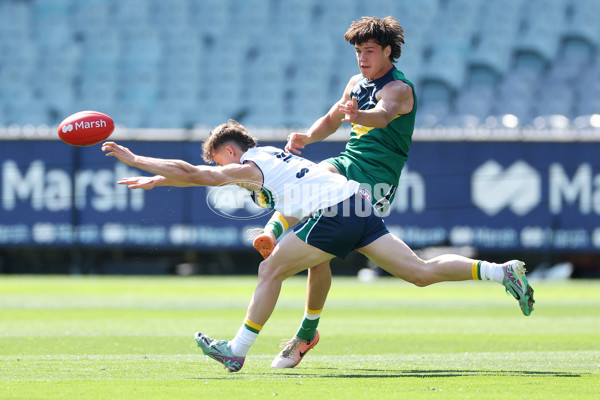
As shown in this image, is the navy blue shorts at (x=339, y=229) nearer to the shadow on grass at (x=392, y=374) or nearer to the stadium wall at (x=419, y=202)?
the shadow on grass at (x=392, y=374)

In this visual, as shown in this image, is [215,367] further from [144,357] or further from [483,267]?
[483,267]

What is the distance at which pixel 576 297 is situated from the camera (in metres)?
15.6

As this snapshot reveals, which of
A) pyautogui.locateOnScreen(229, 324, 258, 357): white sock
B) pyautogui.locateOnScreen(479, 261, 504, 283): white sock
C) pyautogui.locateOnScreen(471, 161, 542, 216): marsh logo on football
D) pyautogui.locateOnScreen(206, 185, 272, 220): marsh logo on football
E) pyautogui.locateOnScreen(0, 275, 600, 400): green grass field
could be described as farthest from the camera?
pyautogui.locateOnScreen(471, 161, 542, 216): marsh logo on football

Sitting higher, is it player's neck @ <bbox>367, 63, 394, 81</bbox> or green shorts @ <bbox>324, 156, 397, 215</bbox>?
player's neck @ <bbox>367, 63, 394, 81</bbox>

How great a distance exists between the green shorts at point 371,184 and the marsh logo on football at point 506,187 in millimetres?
14224

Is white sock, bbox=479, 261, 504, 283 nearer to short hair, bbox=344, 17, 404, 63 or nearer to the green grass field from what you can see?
the green grass field

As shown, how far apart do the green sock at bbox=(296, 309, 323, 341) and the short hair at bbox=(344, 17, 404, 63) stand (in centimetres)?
201

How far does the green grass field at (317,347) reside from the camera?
17.5ft

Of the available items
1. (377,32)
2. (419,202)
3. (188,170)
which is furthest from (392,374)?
(419,202)

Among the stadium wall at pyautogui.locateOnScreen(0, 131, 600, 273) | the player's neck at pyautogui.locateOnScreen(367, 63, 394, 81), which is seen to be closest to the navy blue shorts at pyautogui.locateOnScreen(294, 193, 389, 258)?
the player's neck at pyautogui.locateOnScreen(367, 63, 394, 81)

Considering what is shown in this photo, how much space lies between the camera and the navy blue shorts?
20.4ft

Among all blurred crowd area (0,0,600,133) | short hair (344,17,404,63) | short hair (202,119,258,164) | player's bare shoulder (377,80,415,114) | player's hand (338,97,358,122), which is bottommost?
short hair (202,119,258,164)

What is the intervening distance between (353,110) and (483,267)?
4.54ft

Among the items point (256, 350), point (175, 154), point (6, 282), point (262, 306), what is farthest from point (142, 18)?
point (262, 306)
